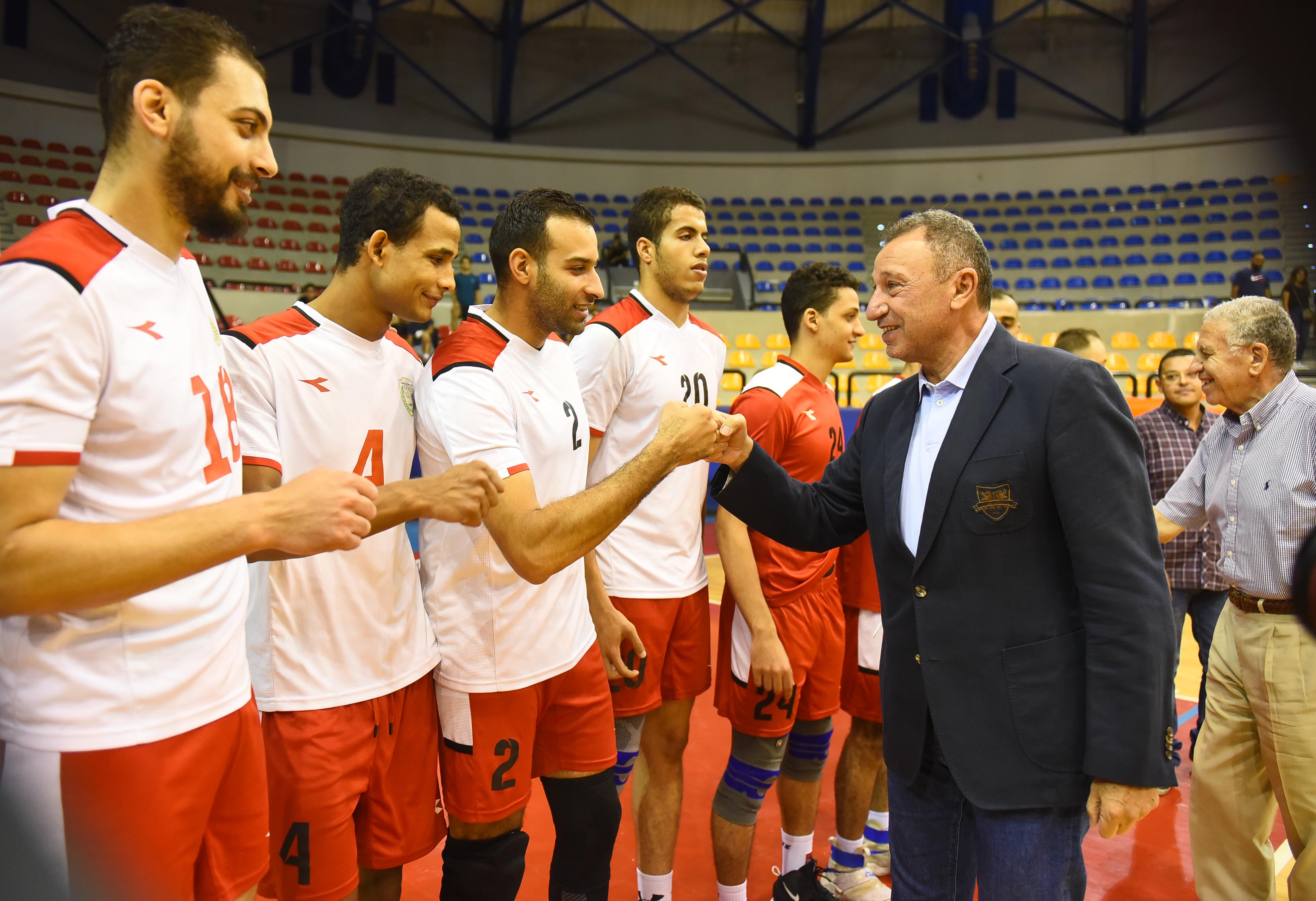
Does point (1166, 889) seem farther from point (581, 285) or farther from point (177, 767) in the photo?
point (177, 767)

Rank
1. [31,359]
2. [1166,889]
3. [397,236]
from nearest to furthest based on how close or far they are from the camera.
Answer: [31,359]
[397,236]
[1166,889]

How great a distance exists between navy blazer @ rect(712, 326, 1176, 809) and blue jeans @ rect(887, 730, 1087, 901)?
0.06 metres

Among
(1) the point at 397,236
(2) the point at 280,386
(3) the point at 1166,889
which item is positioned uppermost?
(1) the point at 397,236

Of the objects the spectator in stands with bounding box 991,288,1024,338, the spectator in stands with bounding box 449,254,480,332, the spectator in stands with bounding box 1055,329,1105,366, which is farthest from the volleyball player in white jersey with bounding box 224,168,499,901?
the spectator in stands with bounding box 449,254,480,332

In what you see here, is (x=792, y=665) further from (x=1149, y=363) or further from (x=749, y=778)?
(x=1149, y=363)

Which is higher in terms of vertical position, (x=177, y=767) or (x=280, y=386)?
(x=280, y=386)

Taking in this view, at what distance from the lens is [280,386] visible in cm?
214

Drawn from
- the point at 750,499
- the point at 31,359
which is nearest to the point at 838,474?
the point at 750,499

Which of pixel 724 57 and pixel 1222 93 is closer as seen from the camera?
A: pixel 1222 93

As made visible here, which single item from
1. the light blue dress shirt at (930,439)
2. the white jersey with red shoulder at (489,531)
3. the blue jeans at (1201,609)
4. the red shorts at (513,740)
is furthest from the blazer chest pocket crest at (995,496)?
the blue jeans at (1201,609)

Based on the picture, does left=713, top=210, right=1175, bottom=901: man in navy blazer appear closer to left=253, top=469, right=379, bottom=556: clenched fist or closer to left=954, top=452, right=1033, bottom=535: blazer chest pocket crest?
left=954, top=452, right=1033, bottom=535: blazer chest pocket crest

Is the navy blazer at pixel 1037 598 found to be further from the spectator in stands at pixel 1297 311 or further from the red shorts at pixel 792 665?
the spectator in stands at pixel 1297 311

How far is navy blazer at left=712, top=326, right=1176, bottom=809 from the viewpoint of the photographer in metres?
1.84

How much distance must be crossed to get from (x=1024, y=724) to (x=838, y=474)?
2.83 feet
